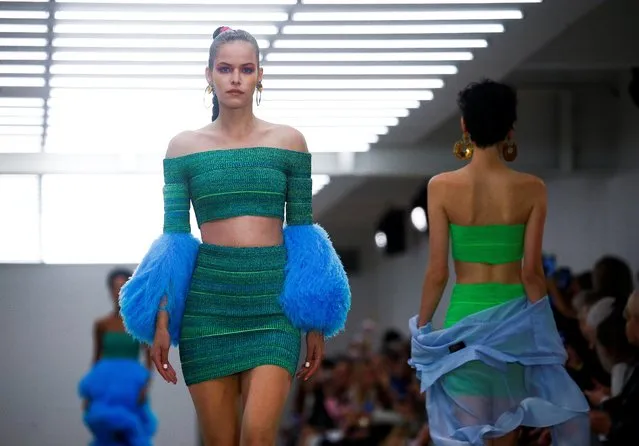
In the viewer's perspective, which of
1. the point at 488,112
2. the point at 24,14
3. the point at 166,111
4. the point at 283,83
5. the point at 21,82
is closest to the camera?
the point at 488,112

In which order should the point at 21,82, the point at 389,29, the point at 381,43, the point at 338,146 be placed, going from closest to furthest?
the point at 389,29 < the point at 381,43 < the point at 21,82 < the point at 338,146

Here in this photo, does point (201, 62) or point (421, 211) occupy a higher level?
point (201, 62)

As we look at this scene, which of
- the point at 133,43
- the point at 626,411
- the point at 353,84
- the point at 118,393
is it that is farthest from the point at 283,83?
the point at 626,411

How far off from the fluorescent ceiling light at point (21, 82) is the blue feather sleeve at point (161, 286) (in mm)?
4613

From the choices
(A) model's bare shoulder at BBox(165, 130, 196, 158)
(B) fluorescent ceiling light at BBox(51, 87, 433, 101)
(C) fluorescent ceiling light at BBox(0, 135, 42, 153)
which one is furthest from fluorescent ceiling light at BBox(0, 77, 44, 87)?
(A) model's bare shoulder at BBox(165, 130, 196, 158)

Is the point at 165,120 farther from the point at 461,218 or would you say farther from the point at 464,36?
the point at 461,218

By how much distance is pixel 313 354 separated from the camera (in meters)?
3.97

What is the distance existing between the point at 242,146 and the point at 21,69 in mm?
4460

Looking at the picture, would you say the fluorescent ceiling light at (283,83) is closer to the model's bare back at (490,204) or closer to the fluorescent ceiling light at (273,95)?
the fluorescent ceiling light at (273,95)

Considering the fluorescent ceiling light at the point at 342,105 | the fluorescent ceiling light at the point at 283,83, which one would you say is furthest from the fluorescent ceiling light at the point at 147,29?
the fluorescent ceiling light at the point at 342,105

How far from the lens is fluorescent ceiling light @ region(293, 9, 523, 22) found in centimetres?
706

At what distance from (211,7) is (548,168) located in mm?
5547

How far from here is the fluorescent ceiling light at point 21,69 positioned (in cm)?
814

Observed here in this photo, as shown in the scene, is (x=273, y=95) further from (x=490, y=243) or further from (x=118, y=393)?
(x=490, y=243)
